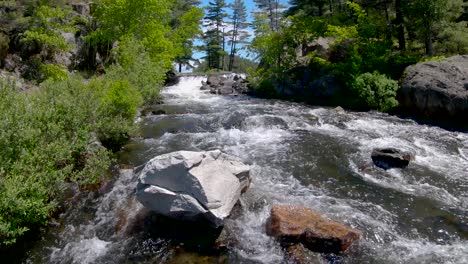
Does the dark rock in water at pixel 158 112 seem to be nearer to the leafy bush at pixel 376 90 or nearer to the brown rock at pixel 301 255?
the leafy bush at pixel 376 90

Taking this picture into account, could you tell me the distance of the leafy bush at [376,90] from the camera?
69.6ft

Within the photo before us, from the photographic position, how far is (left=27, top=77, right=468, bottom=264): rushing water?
7.83m

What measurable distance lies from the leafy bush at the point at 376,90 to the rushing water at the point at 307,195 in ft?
10.5

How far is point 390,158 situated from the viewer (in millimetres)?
12406

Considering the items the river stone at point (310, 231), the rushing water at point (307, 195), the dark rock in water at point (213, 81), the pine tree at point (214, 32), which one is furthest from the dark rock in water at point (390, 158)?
the pine tree at point (214, 32)

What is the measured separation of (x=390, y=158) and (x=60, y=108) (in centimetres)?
1110

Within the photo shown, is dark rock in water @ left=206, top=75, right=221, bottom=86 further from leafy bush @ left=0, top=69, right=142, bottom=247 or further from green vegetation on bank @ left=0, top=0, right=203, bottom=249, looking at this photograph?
leafy bush @ left=0, top=69, right=142, bottom=247

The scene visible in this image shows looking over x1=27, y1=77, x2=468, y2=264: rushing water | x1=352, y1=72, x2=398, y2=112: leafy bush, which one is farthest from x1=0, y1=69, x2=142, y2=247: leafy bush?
x1=352, y1=72, x2=398, y2=112: leafy bush

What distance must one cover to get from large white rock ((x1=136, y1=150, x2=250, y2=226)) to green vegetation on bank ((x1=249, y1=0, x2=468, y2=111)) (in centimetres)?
1564

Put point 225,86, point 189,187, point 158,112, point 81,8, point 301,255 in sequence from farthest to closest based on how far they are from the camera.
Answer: point 225,86 < point 81,8 < point 158,112 < point 189,187 < point 301,255

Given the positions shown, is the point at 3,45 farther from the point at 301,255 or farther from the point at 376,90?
the point at 376,90

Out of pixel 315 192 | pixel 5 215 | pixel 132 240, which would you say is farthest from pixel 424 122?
pixel 5 215

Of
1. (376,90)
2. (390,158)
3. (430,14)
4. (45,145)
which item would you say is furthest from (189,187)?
(430,14)

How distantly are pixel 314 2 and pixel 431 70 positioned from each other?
22995 mm
